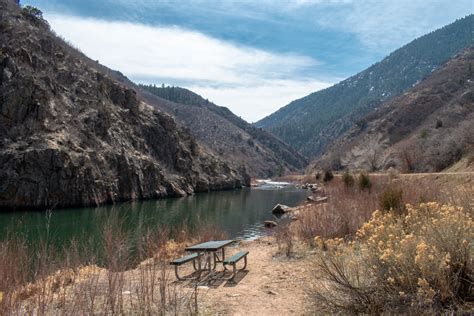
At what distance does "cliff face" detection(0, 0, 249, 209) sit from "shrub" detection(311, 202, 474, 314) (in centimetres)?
3973

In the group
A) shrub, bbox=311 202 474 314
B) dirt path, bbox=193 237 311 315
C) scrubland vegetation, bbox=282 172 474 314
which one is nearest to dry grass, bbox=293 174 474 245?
dirt path, bbox=193 237 311 315

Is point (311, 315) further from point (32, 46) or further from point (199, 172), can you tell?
point (199, 172)

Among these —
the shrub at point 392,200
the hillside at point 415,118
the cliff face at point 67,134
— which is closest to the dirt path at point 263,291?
the shrub at point 392,200

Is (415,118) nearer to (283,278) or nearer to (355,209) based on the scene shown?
(355,209)

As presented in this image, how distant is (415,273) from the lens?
4.62 meters

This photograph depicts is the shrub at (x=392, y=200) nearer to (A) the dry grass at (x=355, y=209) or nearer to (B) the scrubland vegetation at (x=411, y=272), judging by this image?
(A) the dry grass at (x=355, y=209)

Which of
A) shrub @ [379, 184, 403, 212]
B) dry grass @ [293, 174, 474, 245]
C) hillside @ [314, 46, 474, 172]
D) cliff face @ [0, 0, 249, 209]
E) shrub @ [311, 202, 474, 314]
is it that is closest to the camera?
shrub @ [311, 202, 474, 314]

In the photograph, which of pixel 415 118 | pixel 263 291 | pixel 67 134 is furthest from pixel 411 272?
pixel 415 118

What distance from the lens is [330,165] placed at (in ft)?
341

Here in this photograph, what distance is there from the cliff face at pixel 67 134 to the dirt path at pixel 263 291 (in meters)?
35.6

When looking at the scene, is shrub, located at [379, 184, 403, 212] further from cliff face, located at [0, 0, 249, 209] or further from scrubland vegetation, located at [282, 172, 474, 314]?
cliff face, located at [0, 0, 249, 209]

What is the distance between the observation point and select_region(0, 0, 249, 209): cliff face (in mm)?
42906

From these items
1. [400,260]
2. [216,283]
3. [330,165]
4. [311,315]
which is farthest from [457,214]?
[330,165]

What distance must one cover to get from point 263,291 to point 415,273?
3.78 m
